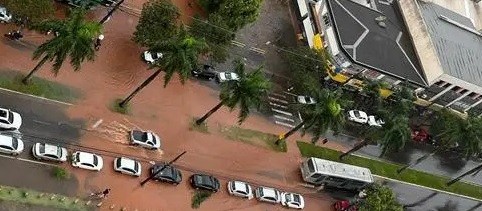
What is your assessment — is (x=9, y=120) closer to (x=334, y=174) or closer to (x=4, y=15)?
(x=4, y=15)

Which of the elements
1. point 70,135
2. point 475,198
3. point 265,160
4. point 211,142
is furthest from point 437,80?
point 70,135

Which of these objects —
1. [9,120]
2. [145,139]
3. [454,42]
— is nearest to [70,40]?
[9,120]

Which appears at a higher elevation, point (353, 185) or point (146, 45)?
point (146, 45)

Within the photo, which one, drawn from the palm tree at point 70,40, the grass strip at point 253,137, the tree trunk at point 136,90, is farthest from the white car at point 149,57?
the palm tree at point 70,40

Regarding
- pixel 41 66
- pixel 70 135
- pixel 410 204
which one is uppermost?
pixel 41 66

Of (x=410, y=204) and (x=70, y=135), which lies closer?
(x=70, y=135)

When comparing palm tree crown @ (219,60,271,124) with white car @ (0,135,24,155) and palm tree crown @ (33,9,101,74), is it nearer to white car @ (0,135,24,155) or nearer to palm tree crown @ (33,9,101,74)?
palm tree crown @ (33,9,101,74)

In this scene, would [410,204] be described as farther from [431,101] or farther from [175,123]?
[175,123]

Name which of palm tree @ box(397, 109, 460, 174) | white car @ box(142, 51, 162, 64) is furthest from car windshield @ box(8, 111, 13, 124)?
palm tree @ box(397, 109, 460, 174)
